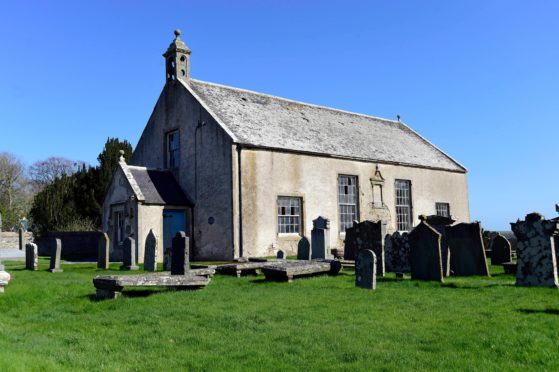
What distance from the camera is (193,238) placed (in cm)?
2459

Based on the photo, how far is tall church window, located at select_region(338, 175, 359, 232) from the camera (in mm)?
26578

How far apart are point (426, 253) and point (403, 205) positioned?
650 inches

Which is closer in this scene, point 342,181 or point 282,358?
point 282,358

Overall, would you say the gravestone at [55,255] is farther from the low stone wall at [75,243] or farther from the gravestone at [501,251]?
the gravestone at [501,251]

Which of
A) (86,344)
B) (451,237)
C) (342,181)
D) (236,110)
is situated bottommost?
(86,344)

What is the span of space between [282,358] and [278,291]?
5.55 metres

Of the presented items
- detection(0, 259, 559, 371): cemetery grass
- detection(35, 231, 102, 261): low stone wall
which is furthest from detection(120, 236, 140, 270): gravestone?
detection(35, 231, 102, 261): low stone wall

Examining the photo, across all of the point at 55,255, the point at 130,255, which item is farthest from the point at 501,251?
the point at 55,255

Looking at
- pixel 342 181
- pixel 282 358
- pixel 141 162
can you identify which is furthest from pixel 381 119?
pixel 282 358

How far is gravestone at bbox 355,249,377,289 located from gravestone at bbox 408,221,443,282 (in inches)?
71.2

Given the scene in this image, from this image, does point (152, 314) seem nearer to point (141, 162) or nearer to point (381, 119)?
point (141, 162)

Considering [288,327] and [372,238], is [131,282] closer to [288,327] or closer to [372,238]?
[288,327]

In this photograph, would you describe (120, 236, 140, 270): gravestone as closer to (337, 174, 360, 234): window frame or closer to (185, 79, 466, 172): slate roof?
(185, 79, 466, 172): slate roof

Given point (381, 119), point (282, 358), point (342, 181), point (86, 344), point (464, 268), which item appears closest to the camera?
point (282, 358)
